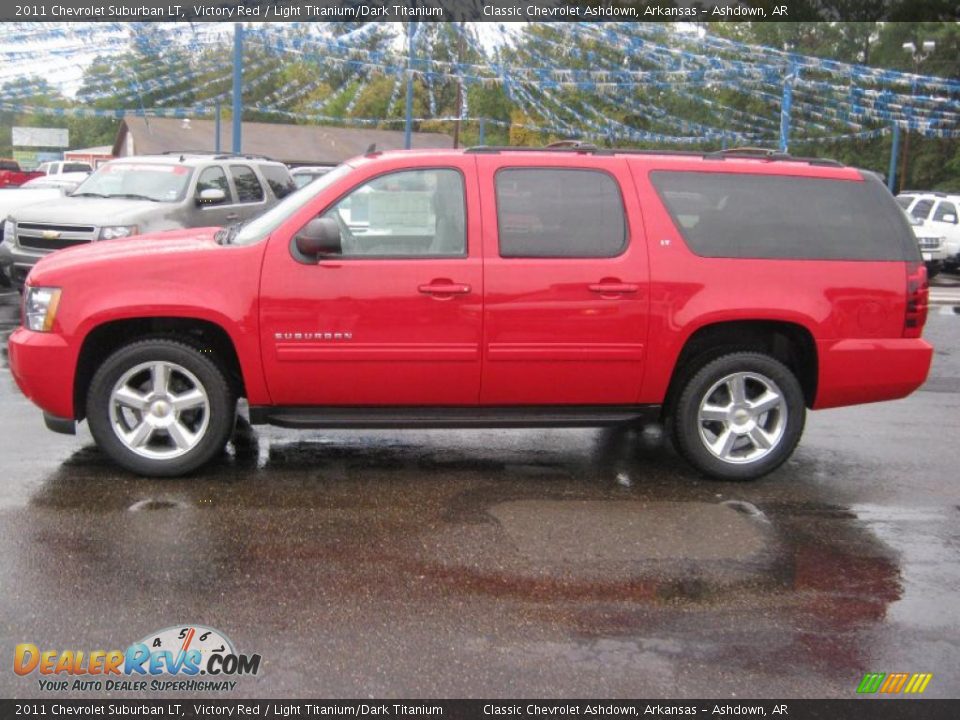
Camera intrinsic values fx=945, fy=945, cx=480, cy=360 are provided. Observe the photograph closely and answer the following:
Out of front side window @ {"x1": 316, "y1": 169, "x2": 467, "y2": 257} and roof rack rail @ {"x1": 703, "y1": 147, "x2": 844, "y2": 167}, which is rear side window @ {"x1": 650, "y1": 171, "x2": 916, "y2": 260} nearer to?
roof rack rail @ {"x1": 703, "y1": 147, "x2": 844, "y2": 167}

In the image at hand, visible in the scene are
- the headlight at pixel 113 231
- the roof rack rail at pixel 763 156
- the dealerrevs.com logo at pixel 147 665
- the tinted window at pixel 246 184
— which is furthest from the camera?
the tinted window at pixel 246 184

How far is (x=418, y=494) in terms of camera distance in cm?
529

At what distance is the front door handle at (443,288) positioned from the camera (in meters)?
5.20

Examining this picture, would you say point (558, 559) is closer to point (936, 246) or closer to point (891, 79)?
point (936, 246)

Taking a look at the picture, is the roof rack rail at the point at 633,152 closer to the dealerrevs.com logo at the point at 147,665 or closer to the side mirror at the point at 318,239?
the side mirror at the point at 318,239

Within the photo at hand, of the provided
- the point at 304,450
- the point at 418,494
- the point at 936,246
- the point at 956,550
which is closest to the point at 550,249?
the point at 418,494

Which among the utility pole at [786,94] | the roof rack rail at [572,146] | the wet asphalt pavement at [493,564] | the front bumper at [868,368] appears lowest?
the wet asphalt pavement at [493,564]

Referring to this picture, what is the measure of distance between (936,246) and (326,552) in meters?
18.1

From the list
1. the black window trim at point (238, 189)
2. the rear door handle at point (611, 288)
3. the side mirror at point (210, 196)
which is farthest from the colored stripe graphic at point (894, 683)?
the black window trim at point (238, 189)

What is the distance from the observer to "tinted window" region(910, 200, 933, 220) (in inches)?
811

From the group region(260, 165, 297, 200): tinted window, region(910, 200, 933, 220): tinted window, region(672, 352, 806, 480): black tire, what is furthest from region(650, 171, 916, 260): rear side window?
region(910, 200, 933, 220): tinted window

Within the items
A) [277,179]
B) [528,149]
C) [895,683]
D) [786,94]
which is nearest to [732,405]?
[528,149]

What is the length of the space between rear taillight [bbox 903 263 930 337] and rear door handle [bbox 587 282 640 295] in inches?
66.1
